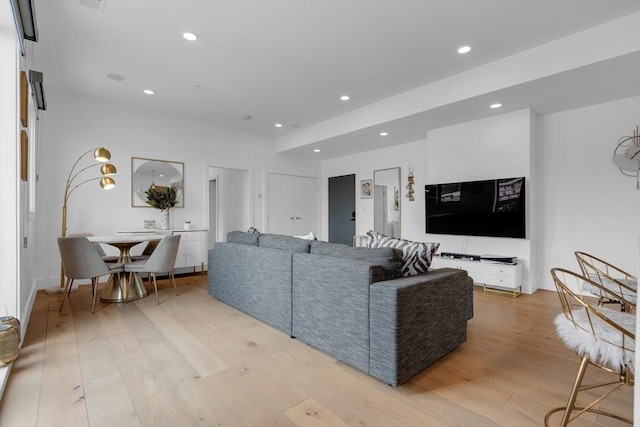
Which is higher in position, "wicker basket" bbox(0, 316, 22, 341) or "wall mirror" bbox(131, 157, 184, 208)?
"wall mirror" bbox(131, 157, 184, 208)

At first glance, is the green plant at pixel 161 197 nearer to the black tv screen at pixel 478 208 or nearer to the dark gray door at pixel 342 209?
the dark gray door at pixel 342 209

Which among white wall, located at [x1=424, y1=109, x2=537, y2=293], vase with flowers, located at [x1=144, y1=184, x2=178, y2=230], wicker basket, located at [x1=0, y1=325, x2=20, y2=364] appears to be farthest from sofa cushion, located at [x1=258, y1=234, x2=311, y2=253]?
white wall, located at [x1=424, y1=109, x2=537, y2=293]

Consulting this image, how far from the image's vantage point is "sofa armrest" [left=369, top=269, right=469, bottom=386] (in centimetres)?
177

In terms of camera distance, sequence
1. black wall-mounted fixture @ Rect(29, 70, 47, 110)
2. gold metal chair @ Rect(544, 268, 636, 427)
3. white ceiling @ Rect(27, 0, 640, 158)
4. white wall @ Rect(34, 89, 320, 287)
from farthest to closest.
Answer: white wall @ Rect(34, 89, 320, 287) → black wall-mounted fixture @ Rect(29, 70, 47, 110) → white ceiling @ Rect(27, 0, 640, 158) → gold metal chair @ Rect(544, 268, 636, 427)

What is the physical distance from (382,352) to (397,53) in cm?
287

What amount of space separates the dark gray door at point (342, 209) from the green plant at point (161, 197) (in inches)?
141

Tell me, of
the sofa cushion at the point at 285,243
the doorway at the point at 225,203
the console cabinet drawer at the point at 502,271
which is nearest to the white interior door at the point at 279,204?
the doorway at the point at 225,203

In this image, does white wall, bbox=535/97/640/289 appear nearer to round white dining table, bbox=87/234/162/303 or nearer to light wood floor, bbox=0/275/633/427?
light wood floor, bbox=0/275/633/427

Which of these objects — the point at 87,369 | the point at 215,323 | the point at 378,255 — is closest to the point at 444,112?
the point at 378,255

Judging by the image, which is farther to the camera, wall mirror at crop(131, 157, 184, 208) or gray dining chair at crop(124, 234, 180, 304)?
wall mirror at crop(131, 157, 184, 208)

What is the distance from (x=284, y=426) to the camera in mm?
1477

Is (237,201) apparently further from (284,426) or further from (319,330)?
(284,426)

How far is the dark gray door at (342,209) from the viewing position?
6.96m

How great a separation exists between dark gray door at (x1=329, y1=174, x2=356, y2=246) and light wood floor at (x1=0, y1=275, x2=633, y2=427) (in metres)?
4.28
